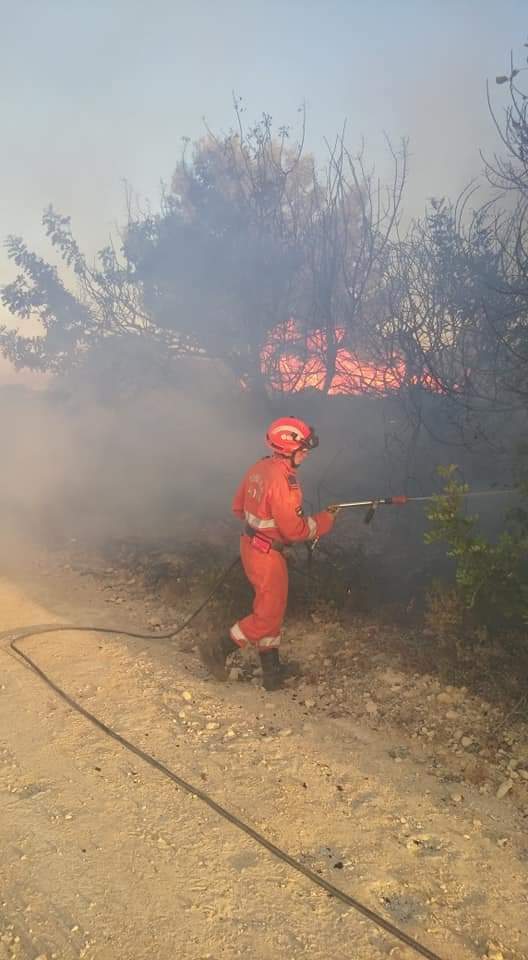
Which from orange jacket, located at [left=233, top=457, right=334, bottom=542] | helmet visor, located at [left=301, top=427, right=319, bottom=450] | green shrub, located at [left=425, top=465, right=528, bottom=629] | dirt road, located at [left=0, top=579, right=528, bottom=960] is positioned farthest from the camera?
helmet visor, located at [left=301, top=427, right=319, bottom=450]

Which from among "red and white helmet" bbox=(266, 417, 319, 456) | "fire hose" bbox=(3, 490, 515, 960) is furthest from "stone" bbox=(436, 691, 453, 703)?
"red and white helmet" bbox=(266, 417, 319, 456)

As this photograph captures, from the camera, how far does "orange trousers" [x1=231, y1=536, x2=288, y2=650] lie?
12.8 feet

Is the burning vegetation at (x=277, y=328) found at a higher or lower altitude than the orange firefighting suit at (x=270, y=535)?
higher

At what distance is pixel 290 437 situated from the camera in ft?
12.8

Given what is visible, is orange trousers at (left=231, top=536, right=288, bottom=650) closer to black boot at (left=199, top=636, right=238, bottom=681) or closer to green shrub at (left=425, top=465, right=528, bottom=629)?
black boot at (left=199, top=636, right=238, bottom=681)

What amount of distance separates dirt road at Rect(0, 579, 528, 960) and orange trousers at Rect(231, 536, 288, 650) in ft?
1.19

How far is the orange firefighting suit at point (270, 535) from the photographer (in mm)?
3848

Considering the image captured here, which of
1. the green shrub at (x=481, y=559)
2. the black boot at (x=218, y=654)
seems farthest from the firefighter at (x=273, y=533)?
the green shrub at (x=481, y=559)

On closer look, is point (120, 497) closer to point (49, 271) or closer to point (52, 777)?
point (49, 271)

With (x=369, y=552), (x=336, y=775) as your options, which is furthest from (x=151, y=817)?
(x=369, y=552)

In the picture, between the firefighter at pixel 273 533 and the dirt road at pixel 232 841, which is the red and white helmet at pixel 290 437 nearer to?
the firefighter at pixel 273 533

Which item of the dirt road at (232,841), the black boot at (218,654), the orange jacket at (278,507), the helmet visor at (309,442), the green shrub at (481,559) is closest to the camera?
the dirt road at (232,841)

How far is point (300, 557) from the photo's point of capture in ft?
20.1

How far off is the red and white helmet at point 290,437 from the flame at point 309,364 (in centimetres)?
378
